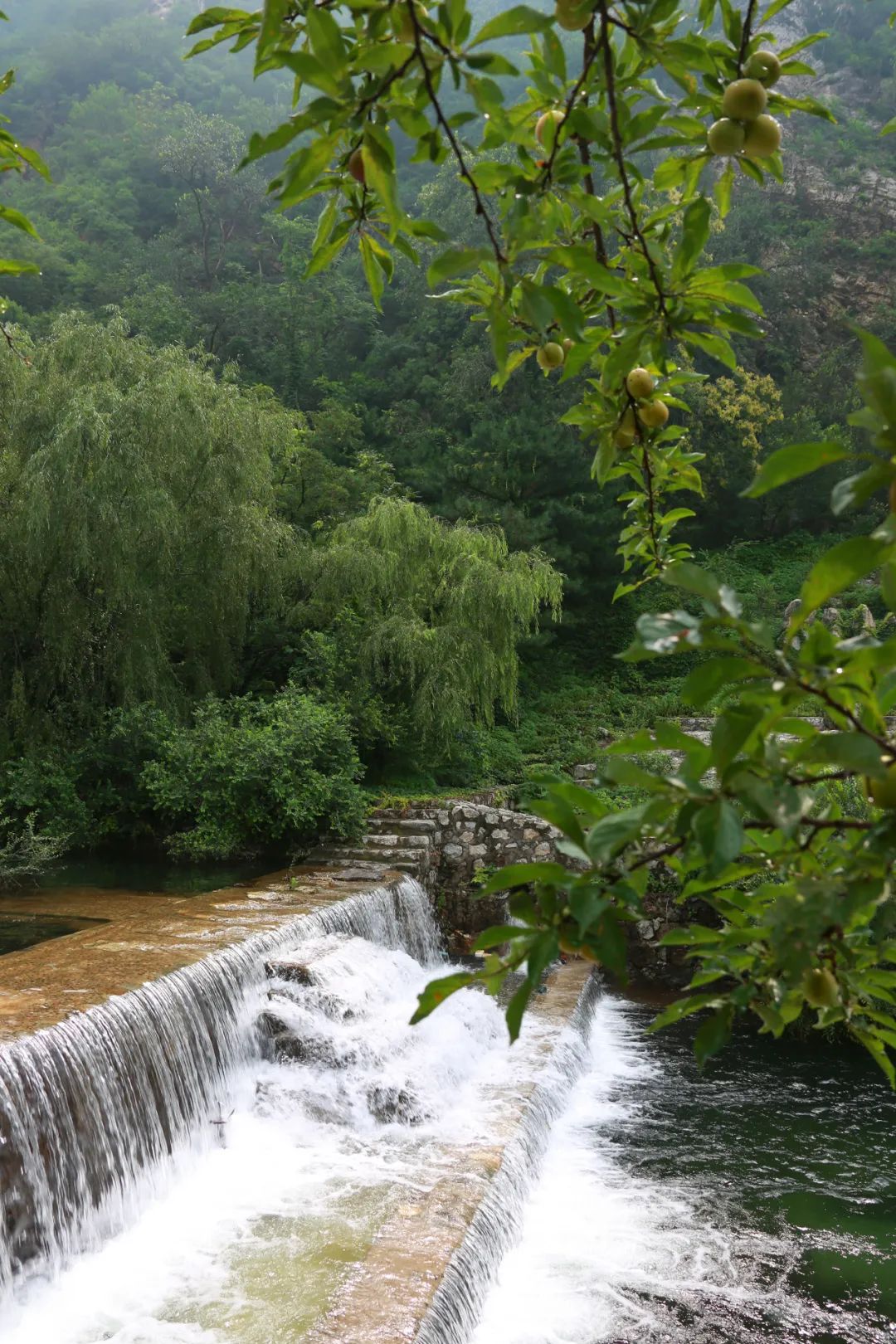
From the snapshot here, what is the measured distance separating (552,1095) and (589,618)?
42.6ft

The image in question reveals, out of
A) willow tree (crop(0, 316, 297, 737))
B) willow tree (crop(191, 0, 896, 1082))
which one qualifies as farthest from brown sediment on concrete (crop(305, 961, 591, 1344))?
willow tree (crop(0, 316, 297, 737))

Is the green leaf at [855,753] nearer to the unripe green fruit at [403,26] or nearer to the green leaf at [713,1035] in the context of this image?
the green leaf at [713,1035]

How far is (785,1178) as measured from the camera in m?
5.77

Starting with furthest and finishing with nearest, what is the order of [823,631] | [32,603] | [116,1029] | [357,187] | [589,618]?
[589,618] < [32,603] < [116,1029] < [357,187] < [823,631]

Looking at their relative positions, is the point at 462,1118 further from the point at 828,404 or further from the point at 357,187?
the point at 828,404

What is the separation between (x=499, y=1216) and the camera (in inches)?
189

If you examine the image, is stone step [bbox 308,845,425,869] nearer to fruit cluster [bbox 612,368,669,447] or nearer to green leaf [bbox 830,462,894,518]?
fruit cluster [bbox 612,368,669,447]

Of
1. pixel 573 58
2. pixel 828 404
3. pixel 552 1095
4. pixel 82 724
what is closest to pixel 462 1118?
pixel 552 1095

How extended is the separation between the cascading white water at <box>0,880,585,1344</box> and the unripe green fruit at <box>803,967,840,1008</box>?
3.26 metres

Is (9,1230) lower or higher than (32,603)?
lower

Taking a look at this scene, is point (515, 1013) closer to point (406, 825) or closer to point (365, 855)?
point (365, 855)

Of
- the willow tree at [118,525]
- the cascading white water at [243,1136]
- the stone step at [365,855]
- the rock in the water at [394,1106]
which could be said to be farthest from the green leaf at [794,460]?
the willow tree at [118,525]

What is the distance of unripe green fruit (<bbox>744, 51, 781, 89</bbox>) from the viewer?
1.19 metres

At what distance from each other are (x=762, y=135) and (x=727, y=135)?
0.04 meters
